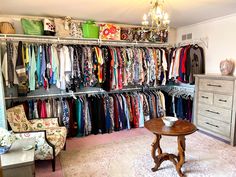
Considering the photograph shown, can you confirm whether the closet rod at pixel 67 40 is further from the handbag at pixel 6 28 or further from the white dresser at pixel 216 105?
the white dresser at pixel 216 105

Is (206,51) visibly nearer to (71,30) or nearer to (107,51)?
(107,51)

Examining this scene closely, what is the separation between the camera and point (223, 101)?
125 inches

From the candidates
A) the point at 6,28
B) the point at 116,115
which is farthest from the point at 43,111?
the point at 6,28

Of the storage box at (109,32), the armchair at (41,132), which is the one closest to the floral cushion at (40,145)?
the armchair at (41,132)

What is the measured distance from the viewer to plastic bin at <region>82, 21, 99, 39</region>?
11.7 feet

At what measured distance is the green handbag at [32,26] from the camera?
3148 millimetres

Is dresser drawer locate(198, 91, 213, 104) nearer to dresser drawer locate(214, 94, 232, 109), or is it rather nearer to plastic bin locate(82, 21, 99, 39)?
dresser drawer locate(214, 94, 232, 109)

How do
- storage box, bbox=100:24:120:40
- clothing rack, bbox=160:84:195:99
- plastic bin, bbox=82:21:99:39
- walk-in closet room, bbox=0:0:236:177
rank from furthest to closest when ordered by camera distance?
clothing rack, bbox=160:84:195:99, storage box, bbox=100:24:120:40, plastic bin, bbox=82:21:99:39, walk-in closet room, bbox=0:0:236:177

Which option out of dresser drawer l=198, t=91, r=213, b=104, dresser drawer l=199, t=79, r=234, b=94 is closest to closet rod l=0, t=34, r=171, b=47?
dresser drawer l=199, t=79, r=234, b=94

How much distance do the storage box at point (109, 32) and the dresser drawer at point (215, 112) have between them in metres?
2.19

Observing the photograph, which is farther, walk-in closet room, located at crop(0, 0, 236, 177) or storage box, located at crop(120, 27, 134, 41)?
storage box, located at crop(120, 27, 134, 41)

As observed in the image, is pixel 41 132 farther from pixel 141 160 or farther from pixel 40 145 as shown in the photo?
pixel 141 160

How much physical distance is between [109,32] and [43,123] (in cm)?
212

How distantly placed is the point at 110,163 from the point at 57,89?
186cm
